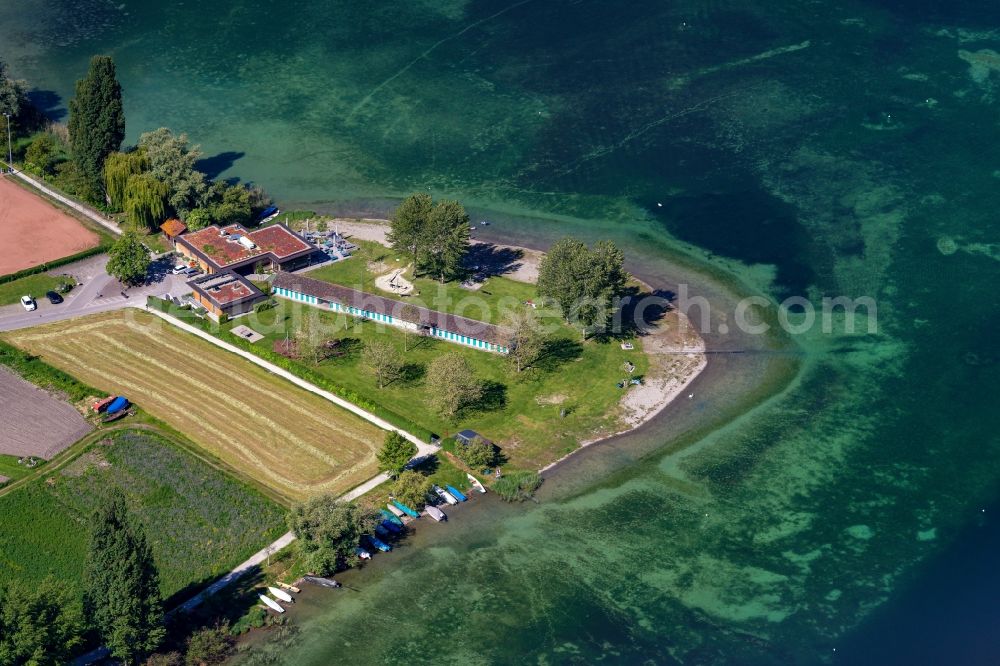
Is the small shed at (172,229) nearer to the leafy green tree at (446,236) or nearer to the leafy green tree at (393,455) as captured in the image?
the leafy green tree at (446,236)

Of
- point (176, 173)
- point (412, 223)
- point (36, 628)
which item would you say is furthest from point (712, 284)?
point (36, 628)

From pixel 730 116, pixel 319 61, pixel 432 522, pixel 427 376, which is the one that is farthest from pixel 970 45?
pixel 432 522

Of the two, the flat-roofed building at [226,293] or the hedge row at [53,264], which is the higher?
the hedge row at [53,264]

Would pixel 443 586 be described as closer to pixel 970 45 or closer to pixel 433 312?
pixel 433 312

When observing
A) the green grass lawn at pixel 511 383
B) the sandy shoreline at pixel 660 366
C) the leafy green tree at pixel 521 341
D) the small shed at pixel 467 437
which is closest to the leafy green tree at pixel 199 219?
the green grass lawn at pixel 511 383

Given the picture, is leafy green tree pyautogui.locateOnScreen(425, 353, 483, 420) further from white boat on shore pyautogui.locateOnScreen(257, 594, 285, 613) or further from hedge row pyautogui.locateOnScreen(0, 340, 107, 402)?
hedge row pyautogui.locateOnScreen(0, 340, 107, 402)
